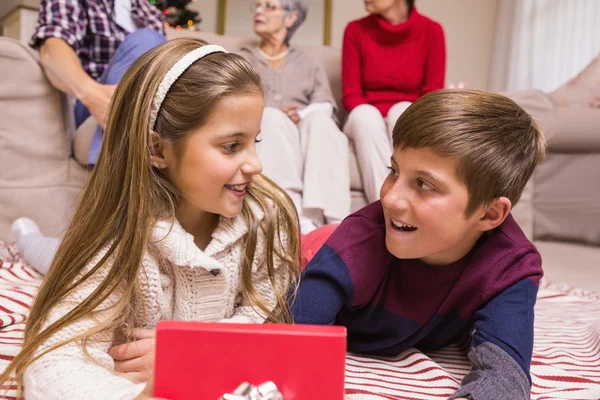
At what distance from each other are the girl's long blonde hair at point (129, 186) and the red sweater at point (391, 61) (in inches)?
55.1

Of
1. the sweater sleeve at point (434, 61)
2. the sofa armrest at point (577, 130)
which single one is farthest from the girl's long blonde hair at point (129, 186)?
the sofa armrest at point (577, 130)

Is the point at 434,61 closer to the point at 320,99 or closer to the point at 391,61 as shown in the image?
the point at 391,61

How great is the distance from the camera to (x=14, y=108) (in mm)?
1570

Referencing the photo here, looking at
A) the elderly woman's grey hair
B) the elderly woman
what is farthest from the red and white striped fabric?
the elderly woman's grey hair

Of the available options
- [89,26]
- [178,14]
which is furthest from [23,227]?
[178,14]

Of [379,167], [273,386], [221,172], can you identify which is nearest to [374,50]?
[379,167]

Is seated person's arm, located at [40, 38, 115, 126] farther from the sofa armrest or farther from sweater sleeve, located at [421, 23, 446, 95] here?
the sofa armrest

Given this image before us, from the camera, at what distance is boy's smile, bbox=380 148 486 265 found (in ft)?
2.46

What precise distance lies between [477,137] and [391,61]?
4.83 ft

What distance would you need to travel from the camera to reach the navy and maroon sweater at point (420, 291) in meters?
0.75

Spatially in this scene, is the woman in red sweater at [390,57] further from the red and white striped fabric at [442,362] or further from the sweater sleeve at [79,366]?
the sweater sleeve at [79,366]

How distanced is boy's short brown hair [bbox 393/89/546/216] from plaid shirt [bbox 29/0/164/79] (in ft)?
3.70

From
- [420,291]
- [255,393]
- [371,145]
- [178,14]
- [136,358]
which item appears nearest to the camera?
[255,393]

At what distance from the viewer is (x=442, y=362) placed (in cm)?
92
